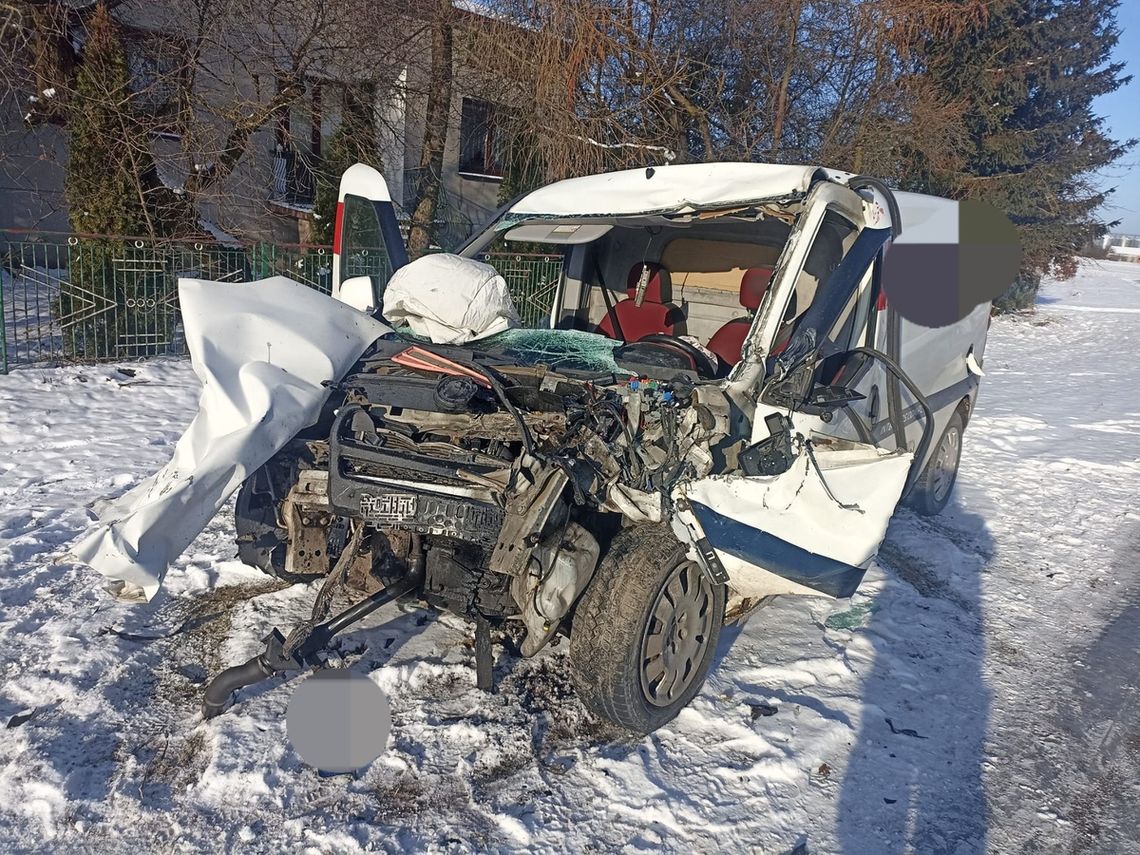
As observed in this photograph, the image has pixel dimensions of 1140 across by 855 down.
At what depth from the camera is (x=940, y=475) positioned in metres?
6.22

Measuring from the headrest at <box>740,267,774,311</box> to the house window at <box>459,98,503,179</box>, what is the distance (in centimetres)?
854

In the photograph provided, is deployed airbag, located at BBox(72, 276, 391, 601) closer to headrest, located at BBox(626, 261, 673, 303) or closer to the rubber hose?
the rubber hose

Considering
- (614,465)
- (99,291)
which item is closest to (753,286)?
(614,465)

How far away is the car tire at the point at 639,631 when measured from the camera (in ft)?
9.80

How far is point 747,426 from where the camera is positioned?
3293 mm

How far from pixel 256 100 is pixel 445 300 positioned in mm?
9183

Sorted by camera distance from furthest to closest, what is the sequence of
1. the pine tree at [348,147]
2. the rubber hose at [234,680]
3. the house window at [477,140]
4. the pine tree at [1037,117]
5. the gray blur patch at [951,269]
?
the pine tree at [1037,117], the house window at [477,140], the pine tree at [348,147], the gray blur patch at [951,269], the rubber hose at [234,680]

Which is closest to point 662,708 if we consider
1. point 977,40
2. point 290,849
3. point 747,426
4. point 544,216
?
point 747,426

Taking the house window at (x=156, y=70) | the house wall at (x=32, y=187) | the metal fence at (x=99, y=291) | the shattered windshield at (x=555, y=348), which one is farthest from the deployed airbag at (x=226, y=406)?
the house wall at (x=32, y=187)

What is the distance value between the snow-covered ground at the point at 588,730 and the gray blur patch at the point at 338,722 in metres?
0.06

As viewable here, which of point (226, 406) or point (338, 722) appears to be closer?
point (226, 406)

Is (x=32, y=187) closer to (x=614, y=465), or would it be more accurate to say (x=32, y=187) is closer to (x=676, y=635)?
(x=614, y=465)

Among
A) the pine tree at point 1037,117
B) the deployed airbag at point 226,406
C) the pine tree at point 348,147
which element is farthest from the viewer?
the pine tree at point 1037,117

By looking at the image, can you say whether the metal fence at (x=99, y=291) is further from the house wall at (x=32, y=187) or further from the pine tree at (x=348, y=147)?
the house wall at (x=32, y=187)
